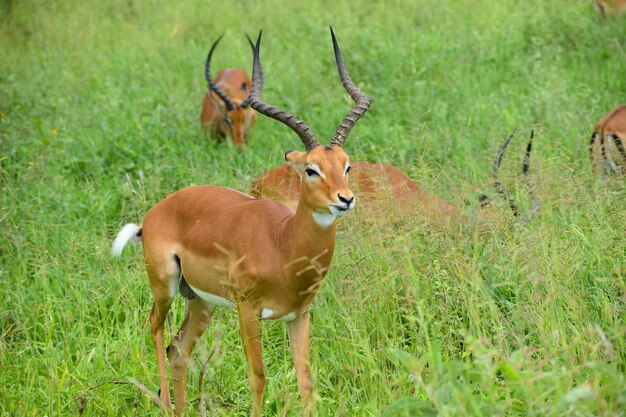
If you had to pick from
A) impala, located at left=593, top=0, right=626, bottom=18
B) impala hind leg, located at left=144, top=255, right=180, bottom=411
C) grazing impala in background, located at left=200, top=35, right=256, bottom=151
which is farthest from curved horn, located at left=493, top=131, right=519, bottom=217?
impala, located at left=593, top=0, right=626, bottom=18

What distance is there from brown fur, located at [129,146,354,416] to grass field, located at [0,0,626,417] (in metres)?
0.15

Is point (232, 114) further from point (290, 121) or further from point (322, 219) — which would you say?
point (322, 219)

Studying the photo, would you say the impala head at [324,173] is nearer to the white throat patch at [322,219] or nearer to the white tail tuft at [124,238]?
the white throat patch at [322,219]

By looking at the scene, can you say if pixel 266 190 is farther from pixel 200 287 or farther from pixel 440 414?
pixel 440 414

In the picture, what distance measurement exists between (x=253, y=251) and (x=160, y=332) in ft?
2.40

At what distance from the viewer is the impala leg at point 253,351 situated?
3631mm

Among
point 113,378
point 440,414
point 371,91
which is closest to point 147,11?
point 371,91

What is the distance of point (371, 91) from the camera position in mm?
7719

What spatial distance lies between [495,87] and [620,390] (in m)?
5.61

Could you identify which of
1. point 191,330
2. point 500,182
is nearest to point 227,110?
point 500,182

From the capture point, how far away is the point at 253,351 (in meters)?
3.67

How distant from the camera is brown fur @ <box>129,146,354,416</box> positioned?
3.56m

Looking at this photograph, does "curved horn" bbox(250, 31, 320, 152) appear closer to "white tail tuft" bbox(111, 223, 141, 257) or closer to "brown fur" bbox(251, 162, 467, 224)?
"white tail tuft" bbox(111, 223, 141, 257)

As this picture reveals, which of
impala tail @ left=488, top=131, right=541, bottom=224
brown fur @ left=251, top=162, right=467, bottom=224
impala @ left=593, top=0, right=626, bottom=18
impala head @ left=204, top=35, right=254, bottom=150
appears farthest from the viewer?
impala @ left=593, top=0, right=626, bottom=18
